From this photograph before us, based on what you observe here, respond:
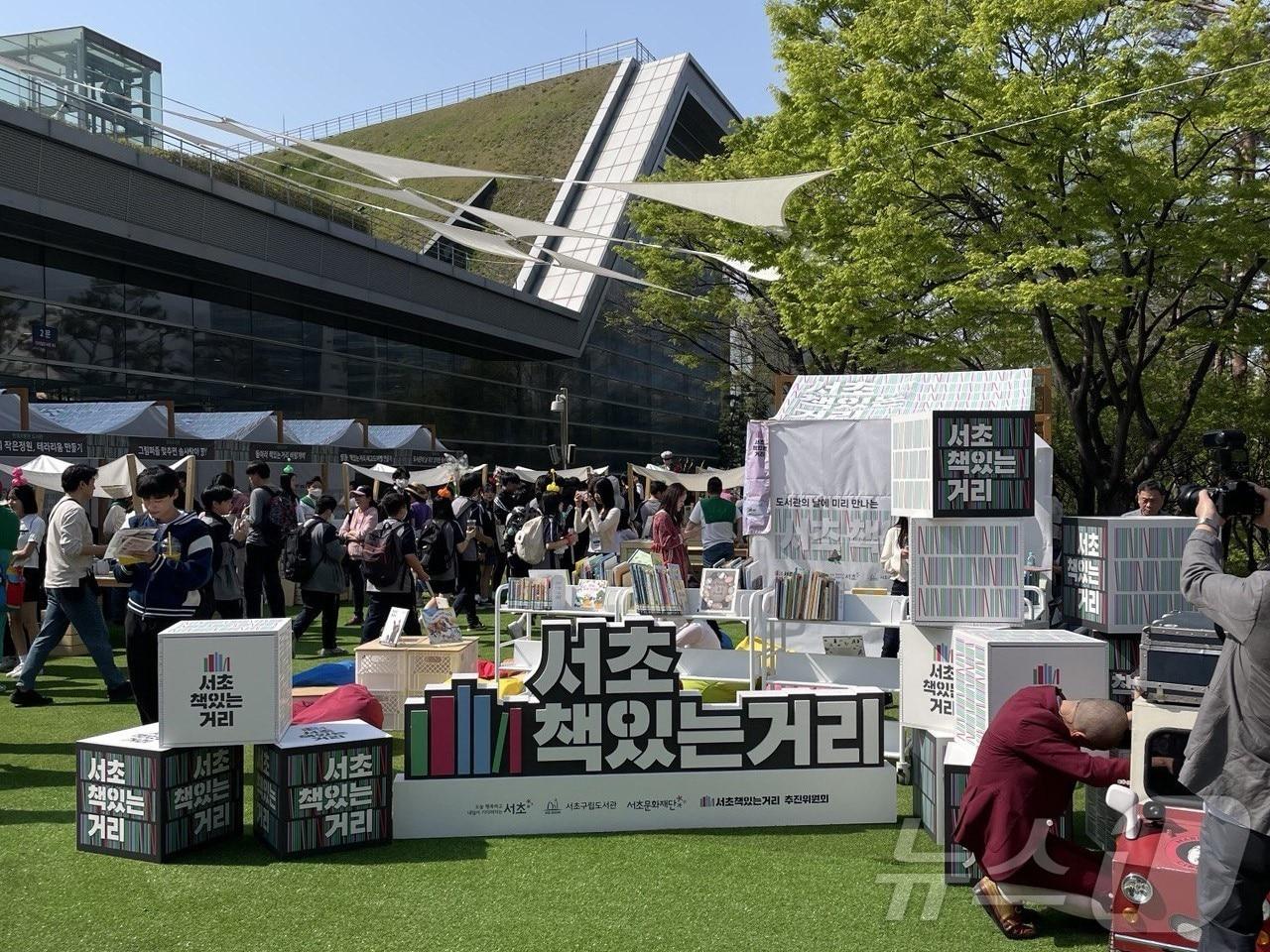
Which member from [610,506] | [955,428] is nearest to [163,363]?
[610,506]

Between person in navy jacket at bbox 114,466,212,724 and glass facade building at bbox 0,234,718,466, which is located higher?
glass facade building at bbox 0,234,718,466

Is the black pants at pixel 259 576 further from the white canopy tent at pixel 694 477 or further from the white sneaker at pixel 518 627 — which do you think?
the white canopy tent at pixel 694 477

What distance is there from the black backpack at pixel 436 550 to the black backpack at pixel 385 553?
2.26 m

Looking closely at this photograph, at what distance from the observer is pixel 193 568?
6004 mm

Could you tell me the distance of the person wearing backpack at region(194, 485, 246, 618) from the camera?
7344 mm

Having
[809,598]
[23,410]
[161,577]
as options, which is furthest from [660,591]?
[23,410]

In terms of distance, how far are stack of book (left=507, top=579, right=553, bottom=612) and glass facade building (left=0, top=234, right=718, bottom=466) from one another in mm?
15509

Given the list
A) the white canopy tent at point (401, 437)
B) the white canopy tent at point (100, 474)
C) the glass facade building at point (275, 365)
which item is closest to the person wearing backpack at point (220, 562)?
the white canopy tent at point (100, 474)

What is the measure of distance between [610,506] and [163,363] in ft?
44.6

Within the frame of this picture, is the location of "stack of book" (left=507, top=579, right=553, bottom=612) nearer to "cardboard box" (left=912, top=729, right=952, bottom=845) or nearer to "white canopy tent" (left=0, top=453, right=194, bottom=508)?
"cardboard box" (left=912, top=729, right=952, bottom=845)

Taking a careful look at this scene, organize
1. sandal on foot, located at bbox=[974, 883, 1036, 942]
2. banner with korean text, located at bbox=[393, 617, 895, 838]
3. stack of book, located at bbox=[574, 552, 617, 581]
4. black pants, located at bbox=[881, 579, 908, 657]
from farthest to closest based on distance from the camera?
black pants, located at bbox=[881, 579, 908, 657]
stack of book, located at bbox=[574, 552, 617, 581]
banner with korean text, located at bbox=[393, 617, 895, 838]
sandal on foot, located at bbox=[974, 883, 1036, 942]

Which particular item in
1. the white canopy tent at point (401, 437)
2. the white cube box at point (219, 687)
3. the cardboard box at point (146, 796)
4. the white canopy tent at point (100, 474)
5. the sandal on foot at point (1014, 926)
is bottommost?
the sandal on foot at point (1014, 926)

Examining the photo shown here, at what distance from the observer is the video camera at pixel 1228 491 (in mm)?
3066

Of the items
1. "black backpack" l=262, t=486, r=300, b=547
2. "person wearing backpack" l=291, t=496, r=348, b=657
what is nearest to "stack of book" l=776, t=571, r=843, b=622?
"person wearing backpack" l=291, t=496, r=348, b=657
